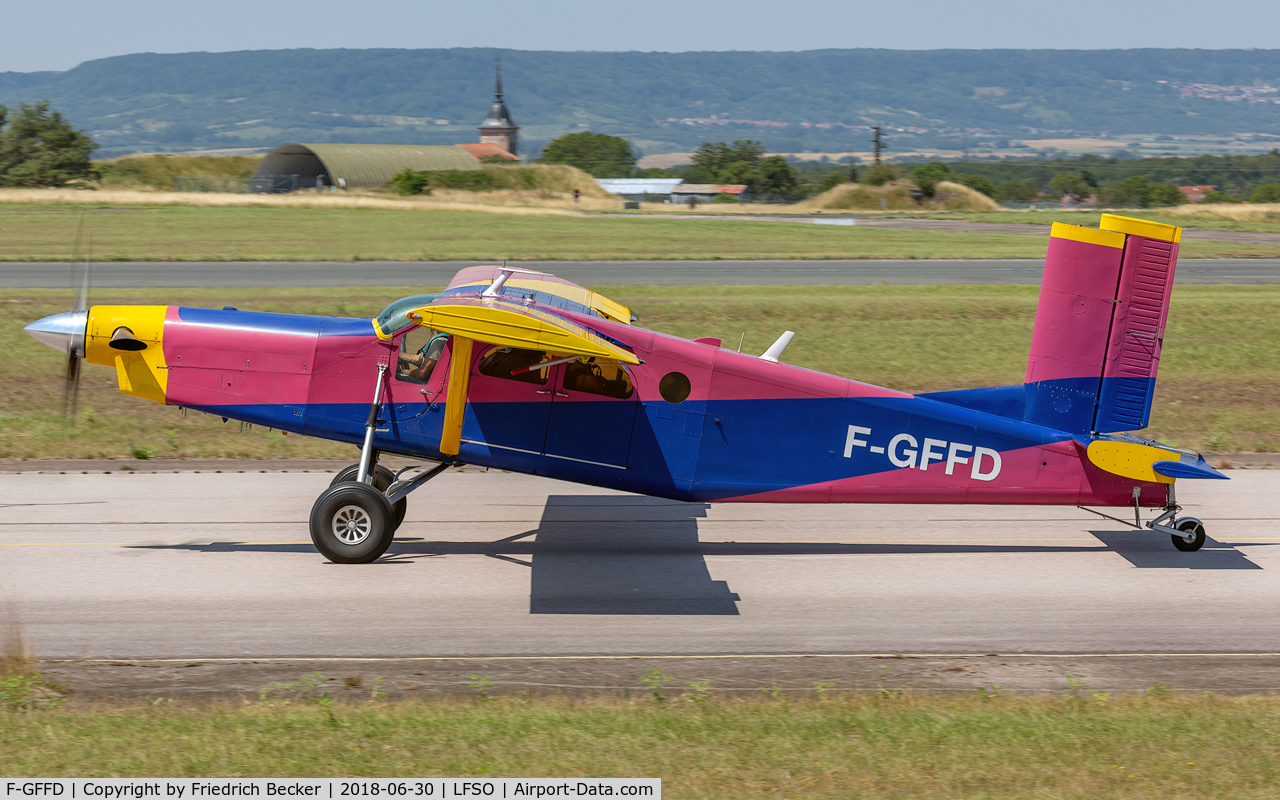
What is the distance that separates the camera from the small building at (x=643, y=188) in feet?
415

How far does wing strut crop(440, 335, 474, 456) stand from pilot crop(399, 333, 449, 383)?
185 mm

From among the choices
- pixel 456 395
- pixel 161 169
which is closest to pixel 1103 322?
pixel 456 395

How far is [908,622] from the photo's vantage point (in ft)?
30.7

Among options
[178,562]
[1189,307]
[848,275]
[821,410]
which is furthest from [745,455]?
[848,275]

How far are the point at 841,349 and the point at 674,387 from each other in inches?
516

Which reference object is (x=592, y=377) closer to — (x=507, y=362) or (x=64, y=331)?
(x=507, y=362)

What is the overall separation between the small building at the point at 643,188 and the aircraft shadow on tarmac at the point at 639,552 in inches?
4504

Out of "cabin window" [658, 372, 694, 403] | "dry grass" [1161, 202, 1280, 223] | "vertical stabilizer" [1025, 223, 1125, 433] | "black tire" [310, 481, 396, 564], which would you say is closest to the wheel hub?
"black tire" [310, 481, 396, 564]

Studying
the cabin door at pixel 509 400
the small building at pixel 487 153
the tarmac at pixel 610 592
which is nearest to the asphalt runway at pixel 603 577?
the tarmac at pixel 610 592

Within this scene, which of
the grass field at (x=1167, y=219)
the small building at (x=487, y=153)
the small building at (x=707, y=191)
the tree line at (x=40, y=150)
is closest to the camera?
the grass field at (x=1167, y=219)

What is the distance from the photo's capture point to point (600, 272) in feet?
120

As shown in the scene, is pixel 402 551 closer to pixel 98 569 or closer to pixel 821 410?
pixel 98 569

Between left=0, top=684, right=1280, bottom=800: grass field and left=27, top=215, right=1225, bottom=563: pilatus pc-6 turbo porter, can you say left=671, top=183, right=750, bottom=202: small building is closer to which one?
left=27, top=215, right=1225, bottom=563: pilatus pc-6 turbo porter

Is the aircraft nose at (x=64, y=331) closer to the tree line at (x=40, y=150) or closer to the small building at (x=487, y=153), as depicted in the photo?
the tree line at (x=40, y=150)
